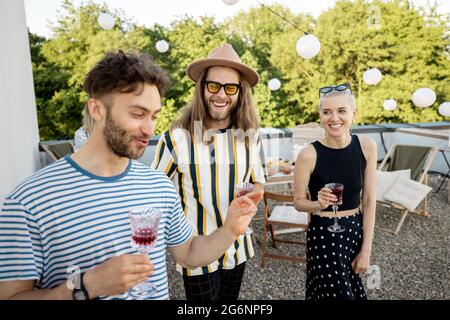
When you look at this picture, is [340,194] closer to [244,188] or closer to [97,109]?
[244,188]

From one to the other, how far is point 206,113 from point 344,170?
3.20 ft

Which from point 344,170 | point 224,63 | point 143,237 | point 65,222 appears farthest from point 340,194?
point 65,222

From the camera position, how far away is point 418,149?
247 inches

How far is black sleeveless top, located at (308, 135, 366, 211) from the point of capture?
204 cm

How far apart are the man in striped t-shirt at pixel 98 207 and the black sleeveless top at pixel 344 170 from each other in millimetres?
872

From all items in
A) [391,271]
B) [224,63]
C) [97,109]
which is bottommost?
[391,271]

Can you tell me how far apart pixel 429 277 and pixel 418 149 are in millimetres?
3288

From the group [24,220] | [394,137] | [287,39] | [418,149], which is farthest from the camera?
[287,39]

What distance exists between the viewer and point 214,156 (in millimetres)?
2088

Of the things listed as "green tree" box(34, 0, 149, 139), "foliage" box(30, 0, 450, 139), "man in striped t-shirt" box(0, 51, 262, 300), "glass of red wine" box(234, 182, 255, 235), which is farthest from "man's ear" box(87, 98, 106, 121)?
"green tree" box(34, 0, 149, 139)

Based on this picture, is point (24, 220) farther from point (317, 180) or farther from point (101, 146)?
point (317, 180)

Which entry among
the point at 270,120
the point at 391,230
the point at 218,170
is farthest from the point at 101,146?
the point at 270,120

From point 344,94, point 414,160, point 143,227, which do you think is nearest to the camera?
point 143,227

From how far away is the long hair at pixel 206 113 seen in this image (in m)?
2.14
